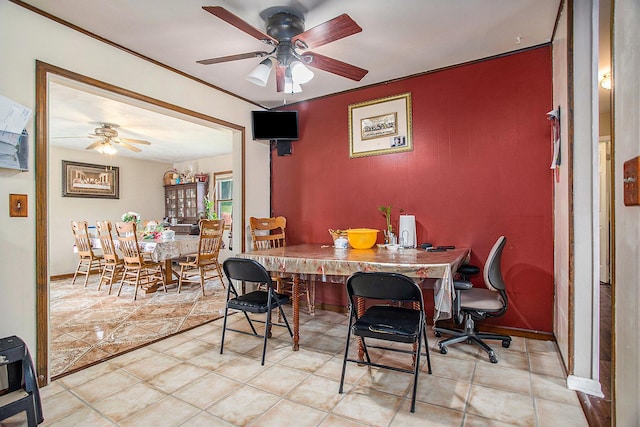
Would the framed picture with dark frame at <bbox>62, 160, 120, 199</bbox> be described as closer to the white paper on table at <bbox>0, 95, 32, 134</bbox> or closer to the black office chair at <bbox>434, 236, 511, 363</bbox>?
the white paper on table at <bbox>0, 95, 32, 134</bbox>

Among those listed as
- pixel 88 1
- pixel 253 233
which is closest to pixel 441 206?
pixel 253 233

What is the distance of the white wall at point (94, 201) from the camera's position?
6.07 metres

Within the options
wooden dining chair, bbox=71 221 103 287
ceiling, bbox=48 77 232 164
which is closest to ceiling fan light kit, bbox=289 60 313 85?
ceiling, bbox=48 77 232 164

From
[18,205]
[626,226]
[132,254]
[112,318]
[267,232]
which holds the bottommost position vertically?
[112,318]

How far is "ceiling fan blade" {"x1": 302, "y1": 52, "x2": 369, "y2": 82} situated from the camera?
2468 millimetres

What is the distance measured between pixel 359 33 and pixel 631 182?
221cm

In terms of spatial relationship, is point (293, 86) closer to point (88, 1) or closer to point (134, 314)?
point (88, 1)

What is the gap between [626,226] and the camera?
3.59 feet

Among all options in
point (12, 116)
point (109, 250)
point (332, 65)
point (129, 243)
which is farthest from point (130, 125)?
point (332, 65)

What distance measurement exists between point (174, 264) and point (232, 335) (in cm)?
473

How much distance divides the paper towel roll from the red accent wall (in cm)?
21

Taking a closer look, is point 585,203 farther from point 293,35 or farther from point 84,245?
point 84,245

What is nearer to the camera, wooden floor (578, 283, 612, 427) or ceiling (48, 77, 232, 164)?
wooden floor (578, 283, 612, 427)

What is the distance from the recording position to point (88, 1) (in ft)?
7.27
